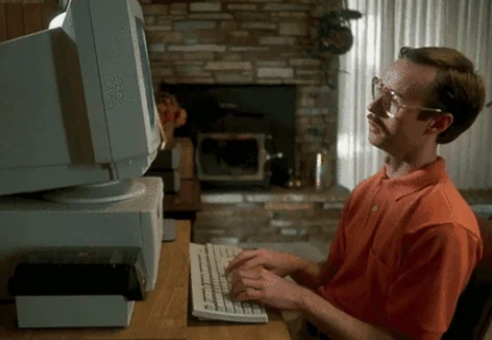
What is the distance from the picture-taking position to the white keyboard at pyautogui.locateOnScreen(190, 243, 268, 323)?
1251 mm

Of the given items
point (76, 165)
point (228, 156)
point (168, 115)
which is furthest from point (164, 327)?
point (228, 156)

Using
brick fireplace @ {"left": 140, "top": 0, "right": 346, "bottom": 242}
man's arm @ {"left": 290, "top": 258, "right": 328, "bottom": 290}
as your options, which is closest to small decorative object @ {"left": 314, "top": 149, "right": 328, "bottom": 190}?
brick fireplace @ {"left": 140, "top": 0, "right": 346, "bottom": 242}

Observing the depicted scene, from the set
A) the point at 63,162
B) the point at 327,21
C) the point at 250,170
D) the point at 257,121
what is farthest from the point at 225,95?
the point at 63,162

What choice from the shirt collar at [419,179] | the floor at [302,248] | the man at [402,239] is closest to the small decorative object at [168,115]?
the floor at [302,248]

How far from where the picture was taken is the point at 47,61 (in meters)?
1.20

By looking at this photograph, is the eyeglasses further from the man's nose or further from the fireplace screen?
the fireplace screen

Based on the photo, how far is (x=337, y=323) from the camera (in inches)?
52.0

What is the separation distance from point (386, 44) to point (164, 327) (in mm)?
3573

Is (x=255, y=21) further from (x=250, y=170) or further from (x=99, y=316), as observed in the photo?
(x=99, y=316)

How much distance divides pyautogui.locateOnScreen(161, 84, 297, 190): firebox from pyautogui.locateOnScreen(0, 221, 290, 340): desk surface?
9.35 ft

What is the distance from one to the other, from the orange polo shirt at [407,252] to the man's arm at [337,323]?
1.4 inches

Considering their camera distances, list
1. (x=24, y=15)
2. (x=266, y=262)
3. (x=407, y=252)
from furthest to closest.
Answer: (x=24, y=15), (x=266, y=262), (x=407, y=252)

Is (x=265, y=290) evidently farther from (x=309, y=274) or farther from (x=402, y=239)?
(x=309, y=274)

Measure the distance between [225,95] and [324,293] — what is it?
286 cm
